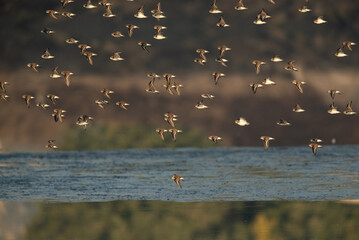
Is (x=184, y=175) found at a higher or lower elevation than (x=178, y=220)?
higher

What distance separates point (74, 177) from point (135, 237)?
2864 centimetres

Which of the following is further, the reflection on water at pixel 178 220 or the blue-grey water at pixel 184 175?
the blue-grey water at pixel 184 175

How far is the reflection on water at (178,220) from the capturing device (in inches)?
1580

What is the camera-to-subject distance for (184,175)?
6881cm

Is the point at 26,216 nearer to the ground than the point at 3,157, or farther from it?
nearer to the ground

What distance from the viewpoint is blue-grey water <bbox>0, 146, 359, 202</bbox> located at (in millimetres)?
54719

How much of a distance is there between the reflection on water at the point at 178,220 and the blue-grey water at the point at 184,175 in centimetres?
314

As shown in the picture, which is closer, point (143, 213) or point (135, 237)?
point (135, 237)

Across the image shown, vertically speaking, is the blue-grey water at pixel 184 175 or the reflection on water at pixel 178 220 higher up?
the blue-grey water at pixel 184 175

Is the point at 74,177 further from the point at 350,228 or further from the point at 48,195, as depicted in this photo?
the point at 350,228

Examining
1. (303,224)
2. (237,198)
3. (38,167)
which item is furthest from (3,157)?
(303,224)

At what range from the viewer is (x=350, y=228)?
1617 inches

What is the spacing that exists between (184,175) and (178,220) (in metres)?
24.6

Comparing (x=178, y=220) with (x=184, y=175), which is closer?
(x=178, y=220)
